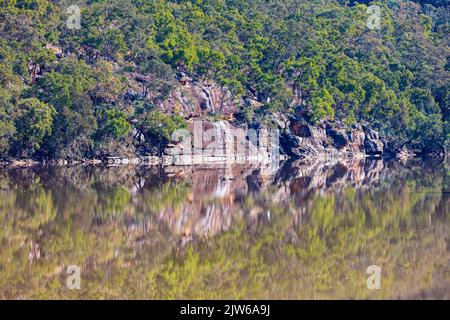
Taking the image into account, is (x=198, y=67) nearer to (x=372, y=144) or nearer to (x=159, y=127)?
(x=159, y=127)

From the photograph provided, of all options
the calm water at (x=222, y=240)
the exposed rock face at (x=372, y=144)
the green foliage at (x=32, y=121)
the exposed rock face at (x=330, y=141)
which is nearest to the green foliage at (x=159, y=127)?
the green foliage at (x=32, y=121)

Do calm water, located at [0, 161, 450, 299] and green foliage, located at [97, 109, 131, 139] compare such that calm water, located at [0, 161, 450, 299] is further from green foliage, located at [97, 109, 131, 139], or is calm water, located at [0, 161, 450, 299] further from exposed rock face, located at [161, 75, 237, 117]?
exposed rock face, located at [161, 75, 237, 117]

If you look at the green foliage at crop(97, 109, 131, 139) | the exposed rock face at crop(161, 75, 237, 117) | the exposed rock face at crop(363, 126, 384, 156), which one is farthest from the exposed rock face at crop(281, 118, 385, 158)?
the green foliage at crop(97, 109, 131, 139)

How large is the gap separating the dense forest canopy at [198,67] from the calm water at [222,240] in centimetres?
2250

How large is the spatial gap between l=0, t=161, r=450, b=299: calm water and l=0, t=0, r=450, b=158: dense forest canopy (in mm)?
22503

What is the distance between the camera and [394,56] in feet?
375

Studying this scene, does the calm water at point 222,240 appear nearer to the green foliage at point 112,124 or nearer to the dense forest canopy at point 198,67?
the dense forest canopy at point 198,67

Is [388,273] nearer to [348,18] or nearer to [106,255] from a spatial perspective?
[106,255]

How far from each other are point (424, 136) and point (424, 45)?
2208 cm

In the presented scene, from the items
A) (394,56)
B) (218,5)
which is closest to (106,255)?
(218,5)

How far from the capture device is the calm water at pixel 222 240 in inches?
742

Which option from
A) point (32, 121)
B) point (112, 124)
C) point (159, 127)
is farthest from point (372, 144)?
point (32, 121)

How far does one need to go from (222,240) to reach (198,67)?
61857mm

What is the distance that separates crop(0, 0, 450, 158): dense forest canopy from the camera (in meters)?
66.8
